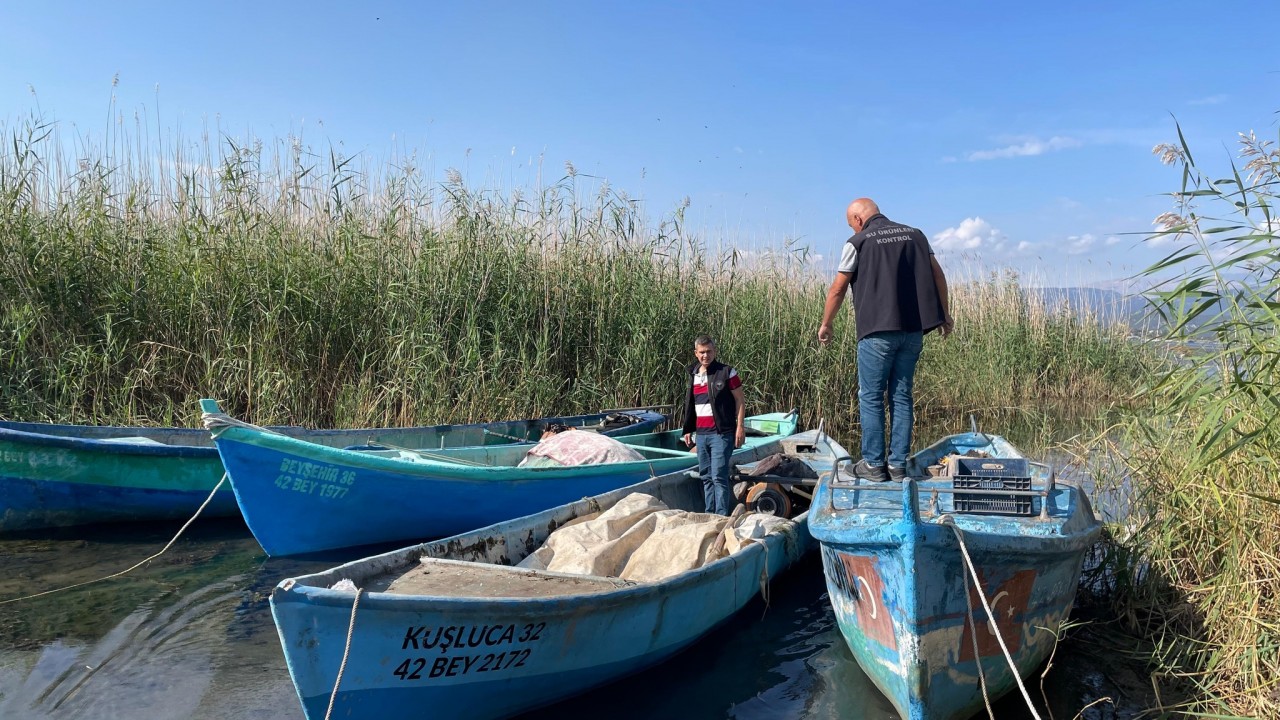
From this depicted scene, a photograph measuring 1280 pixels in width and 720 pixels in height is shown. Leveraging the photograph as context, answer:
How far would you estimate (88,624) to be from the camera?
5.30 m

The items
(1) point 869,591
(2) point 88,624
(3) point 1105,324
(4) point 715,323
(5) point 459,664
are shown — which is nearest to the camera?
(5) point 459,664

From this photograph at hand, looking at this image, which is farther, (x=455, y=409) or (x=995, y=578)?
(x=455, y=409)

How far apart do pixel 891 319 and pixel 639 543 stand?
2.11 m

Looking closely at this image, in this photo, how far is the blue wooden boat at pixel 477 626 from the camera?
139 inches

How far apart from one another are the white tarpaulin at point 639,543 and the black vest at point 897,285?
1585 mm

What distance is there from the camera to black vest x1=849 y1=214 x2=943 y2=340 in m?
5.35

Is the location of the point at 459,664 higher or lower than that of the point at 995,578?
lower

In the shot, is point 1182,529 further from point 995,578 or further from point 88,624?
point 88,624

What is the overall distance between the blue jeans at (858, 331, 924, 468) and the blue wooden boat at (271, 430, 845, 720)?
1089 mm

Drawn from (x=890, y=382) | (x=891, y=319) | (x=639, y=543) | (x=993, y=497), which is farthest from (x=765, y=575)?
(x=891, y=319)

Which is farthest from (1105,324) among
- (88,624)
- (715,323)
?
(88,624)

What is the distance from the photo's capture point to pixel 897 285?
17.6 feet

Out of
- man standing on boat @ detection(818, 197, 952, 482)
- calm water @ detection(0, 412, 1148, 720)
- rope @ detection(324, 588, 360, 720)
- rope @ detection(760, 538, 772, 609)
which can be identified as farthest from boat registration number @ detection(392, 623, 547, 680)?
man standing on boat @ detection(818, 197, 952, 482)

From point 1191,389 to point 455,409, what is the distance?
6.75 meters
